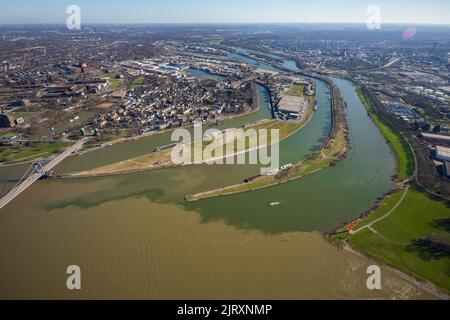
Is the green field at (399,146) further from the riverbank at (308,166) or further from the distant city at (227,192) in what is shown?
the riverbank at (308,166)

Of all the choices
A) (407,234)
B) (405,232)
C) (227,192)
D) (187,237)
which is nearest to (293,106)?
(227,192)

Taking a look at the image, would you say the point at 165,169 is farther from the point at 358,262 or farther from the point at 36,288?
the point at 358,262

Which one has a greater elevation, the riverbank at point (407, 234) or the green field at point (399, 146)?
the green field at point (399, 146)

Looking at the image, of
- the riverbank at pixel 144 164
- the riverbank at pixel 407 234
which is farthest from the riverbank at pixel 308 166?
the riverbank at pixel 407 234

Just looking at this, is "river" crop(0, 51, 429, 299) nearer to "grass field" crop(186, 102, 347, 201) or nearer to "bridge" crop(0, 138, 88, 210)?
"bridge" crop(0, 138, 88, 210)

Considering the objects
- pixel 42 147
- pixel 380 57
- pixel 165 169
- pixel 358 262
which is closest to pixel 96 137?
pixel 42 147

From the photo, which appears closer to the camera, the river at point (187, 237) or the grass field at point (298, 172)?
the river at point (187, 237)

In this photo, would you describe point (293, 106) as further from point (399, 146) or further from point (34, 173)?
point (34, 173)
